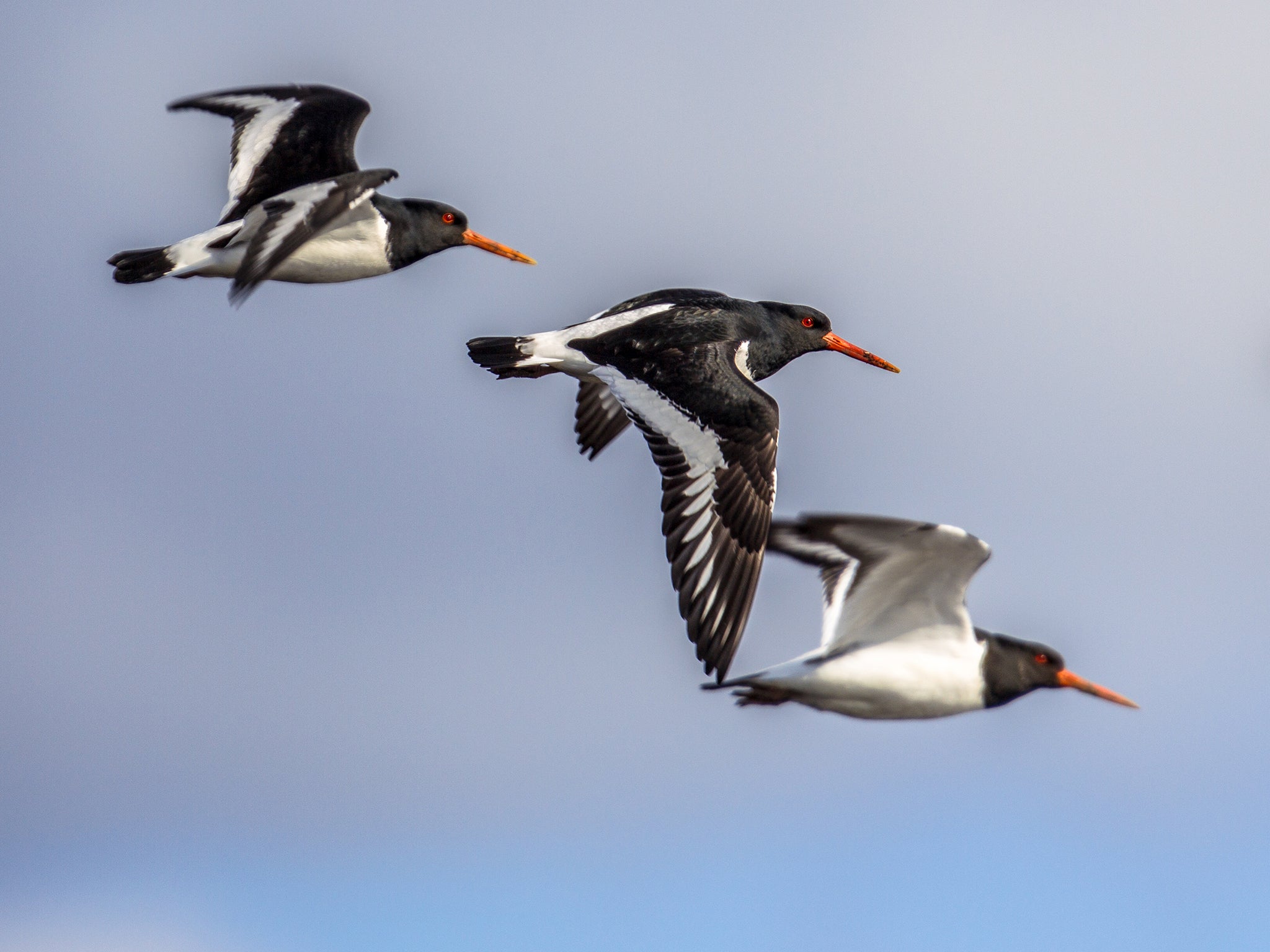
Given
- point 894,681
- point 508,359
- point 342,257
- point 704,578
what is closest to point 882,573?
point 894,681

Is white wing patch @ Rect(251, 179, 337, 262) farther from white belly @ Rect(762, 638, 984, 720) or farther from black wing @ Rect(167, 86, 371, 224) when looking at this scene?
white belly @ Rect(762, 638, 984, 720)

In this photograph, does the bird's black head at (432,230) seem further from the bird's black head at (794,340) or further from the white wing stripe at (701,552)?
the white wing stripe at (701,552)

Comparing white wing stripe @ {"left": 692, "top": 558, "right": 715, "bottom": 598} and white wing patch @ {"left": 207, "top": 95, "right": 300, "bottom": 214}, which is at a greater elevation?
white wing patch @ {"left": 207, "top": 95, "right": 300, "bottom": 214}

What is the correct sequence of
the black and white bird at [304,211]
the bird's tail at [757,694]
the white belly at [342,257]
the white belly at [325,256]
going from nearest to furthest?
the bird's tail at [757,694] < the black and white bird at [304,211] < the white belly at [325,256] < the white belly at [342,257]

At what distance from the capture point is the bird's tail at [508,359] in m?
11.7

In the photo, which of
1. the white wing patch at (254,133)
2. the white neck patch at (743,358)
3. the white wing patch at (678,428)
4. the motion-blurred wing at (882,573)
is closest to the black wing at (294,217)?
the white wing patch at (254,133)

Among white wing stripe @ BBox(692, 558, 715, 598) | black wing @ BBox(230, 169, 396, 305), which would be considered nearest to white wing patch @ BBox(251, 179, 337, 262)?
black wing @ BBox(230, 169, 396, 305)

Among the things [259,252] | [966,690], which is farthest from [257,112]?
[966,690]

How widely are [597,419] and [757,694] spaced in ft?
13.8

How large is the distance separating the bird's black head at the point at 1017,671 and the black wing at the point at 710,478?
57.7 inches

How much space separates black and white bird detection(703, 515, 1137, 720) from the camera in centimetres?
925

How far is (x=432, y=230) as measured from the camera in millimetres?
12617

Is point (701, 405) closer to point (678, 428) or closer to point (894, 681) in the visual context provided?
point (678, 428)

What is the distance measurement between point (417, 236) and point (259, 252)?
2.10 metres
